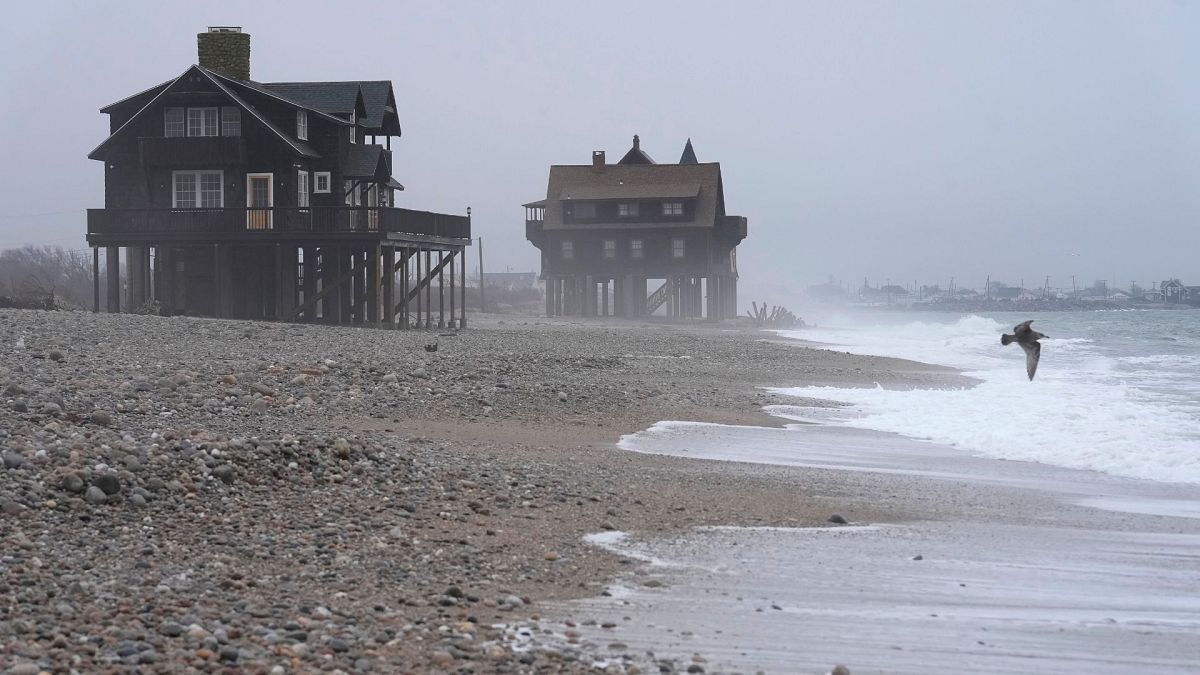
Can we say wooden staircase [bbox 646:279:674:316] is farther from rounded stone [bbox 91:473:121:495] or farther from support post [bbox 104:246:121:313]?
rounded stone [bbox 91:473:121:495]

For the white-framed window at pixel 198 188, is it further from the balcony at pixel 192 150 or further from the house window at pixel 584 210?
the house window at pixel 584 210

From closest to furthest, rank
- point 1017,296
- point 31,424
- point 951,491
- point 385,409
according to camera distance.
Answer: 1. point 31,424
2. point 951,491
3. point 385,409
4. point 1017,296

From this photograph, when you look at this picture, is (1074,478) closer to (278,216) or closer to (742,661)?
(742,661)

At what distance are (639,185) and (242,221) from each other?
34.4 m

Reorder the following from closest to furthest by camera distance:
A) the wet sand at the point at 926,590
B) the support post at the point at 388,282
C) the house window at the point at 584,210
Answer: the wet sand at the point at 926,590 → the support post at the point at 388,282 → the house window at the point at 584,210

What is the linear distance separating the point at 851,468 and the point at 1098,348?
1662 inches

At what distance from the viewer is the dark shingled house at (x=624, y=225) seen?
6562 centimetres

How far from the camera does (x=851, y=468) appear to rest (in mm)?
13133

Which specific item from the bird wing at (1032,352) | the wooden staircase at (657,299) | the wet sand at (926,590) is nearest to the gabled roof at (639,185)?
the wooden staircase at (657,299)

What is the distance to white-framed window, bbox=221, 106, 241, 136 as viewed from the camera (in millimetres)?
35625

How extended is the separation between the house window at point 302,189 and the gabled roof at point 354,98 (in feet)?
8.55

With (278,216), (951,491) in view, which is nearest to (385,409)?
(951,491)

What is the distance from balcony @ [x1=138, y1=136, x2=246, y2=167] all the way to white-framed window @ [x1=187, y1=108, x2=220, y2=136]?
540mm

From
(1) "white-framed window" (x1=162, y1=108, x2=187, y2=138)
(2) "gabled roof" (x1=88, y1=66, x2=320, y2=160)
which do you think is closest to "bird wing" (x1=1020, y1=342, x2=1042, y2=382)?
(2) "gabled roof" (x1=88, y1=66, x2=320, y2=160)
